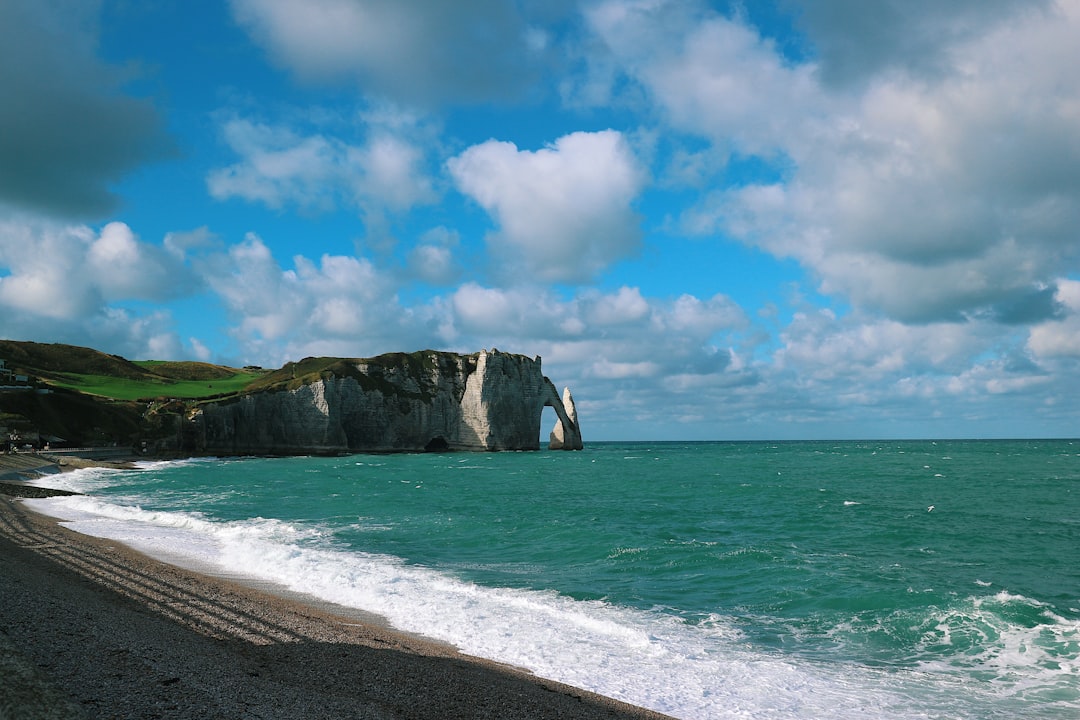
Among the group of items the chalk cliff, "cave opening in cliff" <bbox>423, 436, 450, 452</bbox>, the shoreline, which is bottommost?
"cave opening in cliff" <bbox>423, 436, 450, 452</bbox>

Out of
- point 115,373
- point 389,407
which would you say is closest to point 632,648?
point 389,407

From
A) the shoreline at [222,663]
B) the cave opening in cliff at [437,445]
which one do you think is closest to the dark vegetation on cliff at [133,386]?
the cave opening in cliff at [437,445]

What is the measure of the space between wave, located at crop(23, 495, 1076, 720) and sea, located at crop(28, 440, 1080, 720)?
0.06 m

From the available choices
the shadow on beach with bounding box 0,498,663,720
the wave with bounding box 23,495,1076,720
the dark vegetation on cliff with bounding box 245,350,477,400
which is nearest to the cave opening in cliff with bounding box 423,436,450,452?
the dark vegetation on cliff with bounding box 245,350,477,400

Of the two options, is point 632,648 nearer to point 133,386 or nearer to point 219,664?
point 219,664

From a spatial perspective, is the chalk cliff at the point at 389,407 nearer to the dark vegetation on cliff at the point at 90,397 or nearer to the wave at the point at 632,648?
the dark vegetation on cliff at the point at 90,397

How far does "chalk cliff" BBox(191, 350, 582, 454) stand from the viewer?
101688 millimetres

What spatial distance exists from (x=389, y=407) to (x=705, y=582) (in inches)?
3919

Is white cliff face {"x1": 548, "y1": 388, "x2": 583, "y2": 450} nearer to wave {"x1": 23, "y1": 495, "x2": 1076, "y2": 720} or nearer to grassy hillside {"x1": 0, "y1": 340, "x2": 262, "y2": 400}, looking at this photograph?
grassy hillside {"x1": 0, "y1": 340, "x2": 262, "y2": 400}

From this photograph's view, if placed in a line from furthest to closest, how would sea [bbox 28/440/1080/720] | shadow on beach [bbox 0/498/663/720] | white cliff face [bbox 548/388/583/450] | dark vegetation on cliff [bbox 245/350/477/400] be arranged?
white cliff face [bbox 548/388/583/450] < dark vegetation on cliff [bbox 245/350/477/400] < sea [bbox 28/440/1080/720] < shadow on beach [bbox 0/498/663/720]

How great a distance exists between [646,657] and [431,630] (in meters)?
4.54

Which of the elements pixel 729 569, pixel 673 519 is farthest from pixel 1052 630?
pixel 673 519

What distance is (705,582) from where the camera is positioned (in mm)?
19016

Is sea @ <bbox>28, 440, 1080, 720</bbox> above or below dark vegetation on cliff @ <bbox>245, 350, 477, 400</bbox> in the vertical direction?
below
